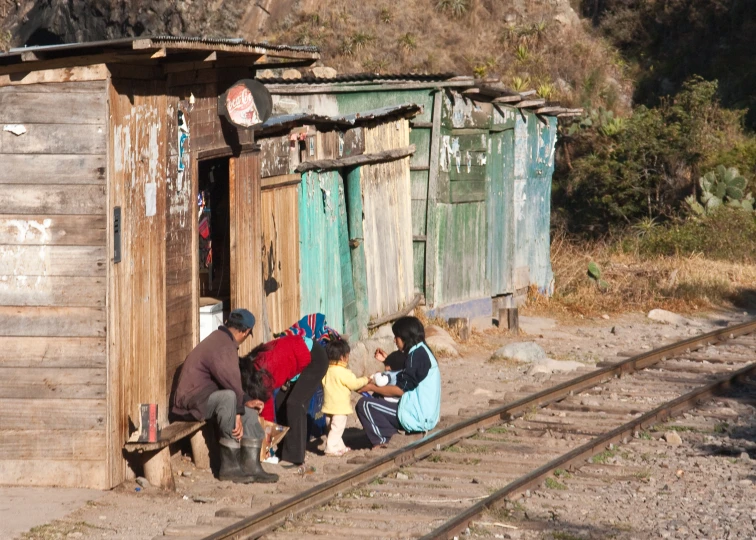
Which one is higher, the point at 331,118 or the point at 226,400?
the point at 331,118

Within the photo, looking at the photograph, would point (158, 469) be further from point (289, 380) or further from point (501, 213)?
point (501, 213)

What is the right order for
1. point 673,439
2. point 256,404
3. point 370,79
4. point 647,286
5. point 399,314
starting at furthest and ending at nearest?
point 647,286
point 370,79
point 399,314
point 673,439
point 256,404

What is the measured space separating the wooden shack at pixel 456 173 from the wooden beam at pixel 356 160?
2.61 feet

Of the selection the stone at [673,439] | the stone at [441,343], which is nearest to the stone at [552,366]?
the stone at [441,343]

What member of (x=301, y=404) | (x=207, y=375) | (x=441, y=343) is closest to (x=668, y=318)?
(x=441, y=343)

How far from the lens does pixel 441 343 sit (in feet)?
46.4

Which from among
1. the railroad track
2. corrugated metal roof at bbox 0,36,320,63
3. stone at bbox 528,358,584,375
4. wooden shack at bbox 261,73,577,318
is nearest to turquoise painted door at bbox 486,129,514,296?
wooden shack at bbox 261,73,577,318

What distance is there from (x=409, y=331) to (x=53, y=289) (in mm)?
3009

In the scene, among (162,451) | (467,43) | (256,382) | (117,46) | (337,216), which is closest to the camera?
(117,46)

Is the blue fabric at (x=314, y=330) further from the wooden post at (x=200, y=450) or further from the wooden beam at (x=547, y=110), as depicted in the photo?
the wooden beam at (x=547, y=110)

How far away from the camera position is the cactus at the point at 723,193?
26516 mm

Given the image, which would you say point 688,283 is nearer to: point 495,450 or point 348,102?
point 348,102

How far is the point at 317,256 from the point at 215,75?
10.8 ft

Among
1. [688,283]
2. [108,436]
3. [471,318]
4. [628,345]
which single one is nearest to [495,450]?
[108,436]
